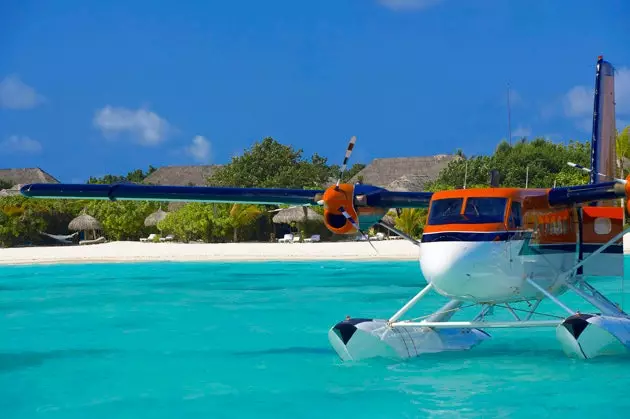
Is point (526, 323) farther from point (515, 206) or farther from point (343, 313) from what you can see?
point (343, 313)

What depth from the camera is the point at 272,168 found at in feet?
183

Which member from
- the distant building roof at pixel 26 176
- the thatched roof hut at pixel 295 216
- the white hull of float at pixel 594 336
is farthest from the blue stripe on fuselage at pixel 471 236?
the distant building roof at pixel 26 176

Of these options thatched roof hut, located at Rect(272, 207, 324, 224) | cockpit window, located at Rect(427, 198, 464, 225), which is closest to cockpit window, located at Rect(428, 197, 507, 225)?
cockpit window, located at Rect(427, 198, 464, 225)

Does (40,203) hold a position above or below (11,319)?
above

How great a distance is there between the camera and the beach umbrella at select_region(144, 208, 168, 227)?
1795 inches

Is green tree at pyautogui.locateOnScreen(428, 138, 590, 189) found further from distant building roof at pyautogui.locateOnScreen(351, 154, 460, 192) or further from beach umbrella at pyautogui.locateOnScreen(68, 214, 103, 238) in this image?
beach umbrella at pyautogui.locateOnScreen(68, 214, 103, 238)

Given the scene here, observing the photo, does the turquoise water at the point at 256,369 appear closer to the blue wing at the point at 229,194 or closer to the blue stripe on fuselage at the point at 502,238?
the blue stripe on fuselage at the point at 502,238

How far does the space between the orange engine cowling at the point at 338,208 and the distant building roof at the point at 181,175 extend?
5611cm

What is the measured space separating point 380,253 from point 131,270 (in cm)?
952

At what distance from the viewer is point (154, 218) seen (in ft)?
151

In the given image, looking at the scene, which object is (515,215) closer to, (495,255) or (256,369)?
(495,255)

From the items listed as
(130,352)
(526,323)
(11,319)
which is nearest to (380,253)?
(11,319)

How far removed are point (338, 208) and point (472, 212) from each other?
2.45m

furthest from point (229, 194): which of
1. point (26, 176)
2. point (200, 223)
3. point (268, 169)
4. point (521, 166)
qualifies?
point (26, 176)
